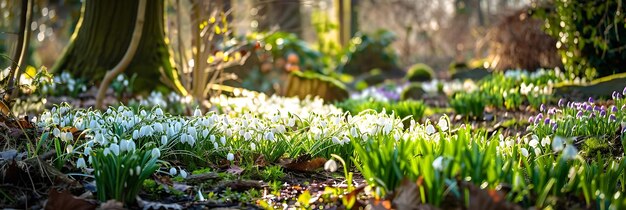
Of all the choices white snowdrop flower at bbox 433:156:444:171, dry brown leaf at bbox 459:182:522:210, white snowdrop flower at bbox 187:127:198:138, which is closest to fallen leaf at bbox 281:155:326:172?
white snowdrop flower at bbox 187:127:198:138

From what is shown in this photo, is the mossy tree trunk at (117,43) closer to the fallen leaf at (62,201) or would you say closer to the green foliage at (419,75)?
the fallen leaf at (62,201)

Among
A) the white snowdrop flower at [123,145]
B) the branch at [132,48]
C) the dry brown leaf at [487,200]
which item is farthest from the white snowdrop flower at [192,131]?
the branch at [132,48]

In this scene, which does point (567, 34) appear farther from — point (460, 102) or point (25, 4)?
point (25, 4)

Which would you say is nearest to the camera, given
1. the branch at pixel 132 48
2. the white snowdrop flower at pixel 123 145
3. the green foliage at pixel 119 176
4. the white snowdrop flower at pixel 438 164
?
the white snowdrop flower at pixel 438 164

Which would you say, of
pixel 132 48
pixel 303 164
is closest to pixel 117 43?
pixel 132 48

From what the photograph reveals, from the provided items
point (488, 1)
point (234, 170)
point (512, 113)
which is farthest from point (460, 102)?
point (488, 1)
